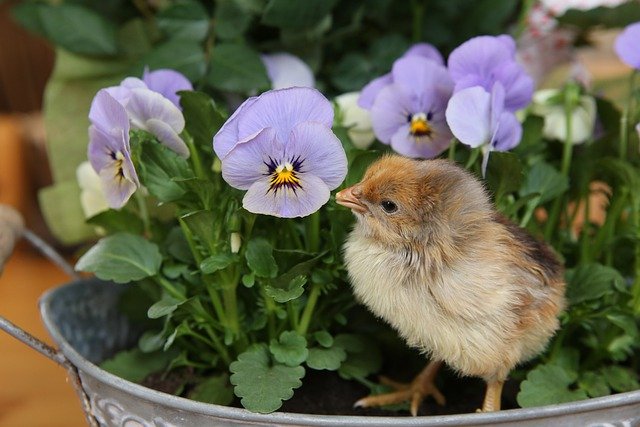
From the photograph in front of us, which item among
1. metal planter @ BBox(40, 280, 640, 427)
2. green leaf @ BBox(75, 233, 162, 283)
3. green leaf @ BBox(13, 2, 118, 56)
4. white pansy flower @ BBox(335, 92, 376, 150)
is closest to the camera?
metal planter @ BBox(40, 280, 640, 427)

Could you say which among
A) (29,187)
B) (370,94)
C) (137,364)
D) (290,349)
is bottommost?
(29,187)

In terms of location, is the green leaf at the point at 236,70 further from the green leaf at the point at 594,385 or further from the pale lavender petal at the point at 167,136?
the green leaf at the point at 594,385

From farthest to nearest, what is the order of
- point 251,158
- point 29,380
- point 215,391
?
1. point 29,380
2. point 215,391
3. point 251,158

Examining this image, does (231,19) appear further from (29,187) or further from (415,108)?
(29,187)

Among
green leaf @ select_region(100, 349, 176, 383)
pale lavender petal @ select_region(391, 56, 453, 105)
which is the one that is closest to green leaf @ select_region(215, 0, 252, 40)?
pale lavender petal @ select_region(391, 56, 453, 105)

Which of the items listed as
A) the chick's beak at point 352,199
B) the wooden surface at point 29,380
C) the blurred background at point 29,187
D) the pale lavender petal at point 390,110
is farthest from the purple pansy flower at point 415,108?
the wooden surface at point 29,380

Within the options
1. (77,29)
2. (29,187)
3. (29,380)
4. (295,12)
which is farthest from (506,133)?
(29,187)

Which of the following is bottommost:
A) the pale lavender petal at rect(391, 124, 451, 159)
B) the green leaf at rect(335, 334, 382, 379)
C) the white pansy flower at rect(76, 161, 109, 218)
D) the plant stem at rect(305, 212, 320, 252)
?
the green leaf at rect(335, 334, 382, 379)

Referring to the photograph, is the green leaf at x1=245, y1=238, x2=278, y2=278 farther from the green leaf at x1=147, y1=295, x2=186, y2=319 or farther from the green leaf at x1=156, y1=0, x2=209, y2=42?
the green leaf at x1=156, y1=0, x2=209, y2=42

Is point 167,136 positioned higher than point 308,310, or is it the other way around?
point 167,136
